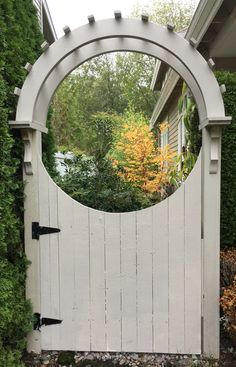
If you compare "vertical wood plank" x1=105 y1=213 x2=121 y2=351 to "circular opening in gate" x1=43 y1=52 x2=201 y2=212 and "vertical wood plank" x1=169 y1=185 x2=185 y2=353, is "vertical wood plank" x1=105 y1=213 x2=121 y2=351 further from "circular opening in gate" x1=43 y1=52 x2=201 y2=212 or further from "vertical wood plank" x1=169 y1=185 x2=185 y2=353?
"circular opening in gate" x1=43 y1=52 x2=201 y2=212

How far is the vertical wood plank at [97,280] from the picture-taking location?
257cm

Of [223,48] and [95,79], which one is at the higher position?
[95,79]

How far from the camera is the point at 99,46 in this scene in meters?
2.76

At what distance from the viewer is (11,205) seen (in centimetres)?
248

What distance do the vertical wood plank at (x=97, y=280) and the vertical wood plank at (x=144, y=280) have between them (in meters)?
0.27

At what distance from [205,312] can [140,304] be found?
0.48 m

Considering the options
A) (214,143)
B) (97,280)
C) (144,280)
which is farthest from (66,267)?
(214,143)

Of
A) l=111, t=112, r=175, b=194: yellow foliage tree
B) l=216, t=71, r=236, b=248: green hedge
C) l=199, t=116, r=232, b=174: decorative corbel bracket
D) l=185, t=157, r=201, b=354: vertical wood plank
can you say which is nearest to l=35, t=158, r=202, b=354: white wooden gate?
l=185, t=157, r=201, b=354: vertical wood plank

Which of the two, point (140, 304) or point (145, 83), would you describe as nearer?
point (140, 304)

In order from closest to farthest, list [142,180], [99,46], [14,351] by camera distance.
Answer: [14,351], [99,46], [142,180]

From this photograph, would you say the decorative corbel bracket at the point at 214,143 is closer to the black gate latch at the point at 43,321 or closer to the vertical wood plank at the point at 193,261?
the vertical wood plank at the point at 193,261

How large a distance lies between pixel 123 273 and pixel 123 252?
0.53 ft

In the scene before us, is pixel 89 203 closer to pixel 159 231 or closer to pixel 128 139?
pixel 159 231

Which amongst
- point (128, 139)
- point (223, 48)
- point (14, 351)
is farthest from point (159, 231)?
point (128, 139)
